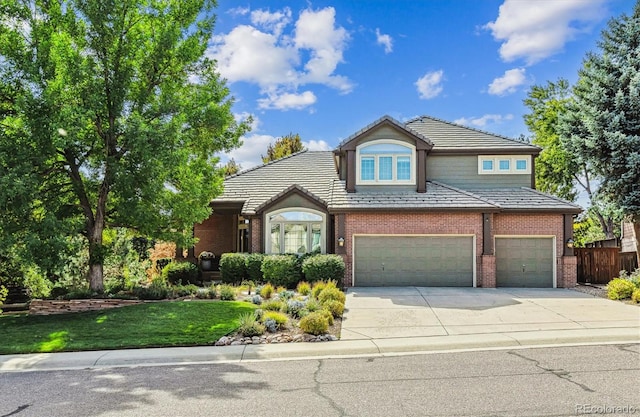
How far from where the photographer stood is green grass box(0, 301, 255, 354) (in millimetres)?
9484

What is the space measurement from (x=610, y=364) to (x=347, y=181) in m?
13.0

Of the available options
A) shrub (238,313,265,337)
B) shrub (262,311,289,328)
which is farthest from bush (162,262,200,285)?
shrub (238,313,265,337)

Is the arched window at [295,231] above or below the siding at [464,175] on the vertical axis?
below

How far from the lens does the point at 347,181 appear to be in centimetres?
1942

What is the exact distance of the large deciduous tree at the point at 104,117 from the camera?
11852 mm

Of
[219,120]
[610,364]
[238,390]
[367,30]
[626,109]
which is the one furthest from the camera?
[367,30]

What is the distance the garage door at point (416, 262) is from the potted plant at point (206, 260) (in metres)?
7.25

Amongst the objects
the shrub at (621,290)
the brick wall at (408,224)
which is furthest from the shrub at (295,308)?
the shrub at (621,290)

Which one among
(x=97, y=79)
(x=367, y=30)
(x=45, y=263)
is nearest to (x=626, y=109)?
(x=367, y=30)

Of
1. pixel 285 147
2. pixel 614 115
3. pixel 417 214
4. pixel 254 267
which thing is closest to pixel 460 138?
pixel 417 214

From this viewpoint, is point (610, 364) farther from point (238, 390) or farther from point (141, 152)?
point (141, 152)

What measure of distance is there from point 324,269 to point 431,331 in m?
6.70

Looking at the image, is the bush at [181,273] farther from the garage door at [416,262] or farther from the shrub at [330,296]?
the shrub at [330,296]

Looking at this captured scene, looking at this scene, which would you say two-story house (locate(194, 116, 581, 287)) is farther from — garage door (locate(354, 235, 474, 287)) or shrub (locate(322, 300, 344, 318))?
shrub (locate(322, 300, 344, 318))
